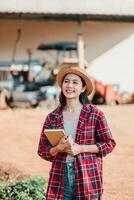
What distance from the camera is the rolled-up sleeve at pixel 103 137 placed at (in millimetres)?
4371

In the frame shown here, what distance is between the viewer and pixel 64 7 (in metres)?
17.1

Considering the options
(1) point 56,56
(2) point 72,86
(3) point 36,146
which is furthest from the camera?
(1) point 56,56

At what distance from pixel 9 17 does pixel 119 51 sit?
3692mm

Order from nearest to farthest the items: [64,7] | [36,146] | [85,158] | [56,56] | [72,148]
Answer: [72,148] < [85,158] < [36,146] < [64,7] < [56,56]

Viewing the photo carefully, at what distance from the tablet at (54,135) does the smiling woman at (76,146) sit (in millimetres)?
31

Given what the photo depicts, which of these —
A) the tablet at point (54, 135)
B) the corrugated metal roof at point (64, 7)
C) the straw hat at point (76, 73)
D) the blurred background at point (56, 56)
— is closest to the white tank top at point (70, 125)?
the tablet at point (54, 135)

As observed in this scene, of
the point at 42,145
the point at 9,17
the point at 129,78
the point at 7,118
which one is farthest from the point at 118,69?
the point at 42,145

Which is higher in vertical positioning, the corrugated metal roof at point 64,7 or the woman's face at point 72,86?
the corrugated metal roof at point 64,7

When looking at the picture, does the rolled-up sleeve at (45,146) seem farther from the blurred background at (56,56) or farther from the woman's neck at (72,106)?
the blurred background at (56,56)

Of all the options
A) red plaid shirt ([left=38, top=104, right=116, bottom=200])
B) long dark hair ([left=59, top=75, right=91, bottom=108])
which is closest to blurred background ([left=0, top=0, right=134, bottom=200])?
long dark hair ([left=59, top=75, right=91, bottom=108])

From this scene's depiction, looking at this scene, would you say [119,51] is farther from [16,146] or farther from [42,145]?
[42,145]

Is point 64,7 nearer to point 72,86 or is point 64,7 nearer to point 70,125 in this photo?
point 72,86

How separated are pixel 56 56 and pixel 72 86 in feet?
48.9

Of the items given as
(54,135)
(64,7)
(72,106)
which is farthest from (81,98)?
(64,7)
